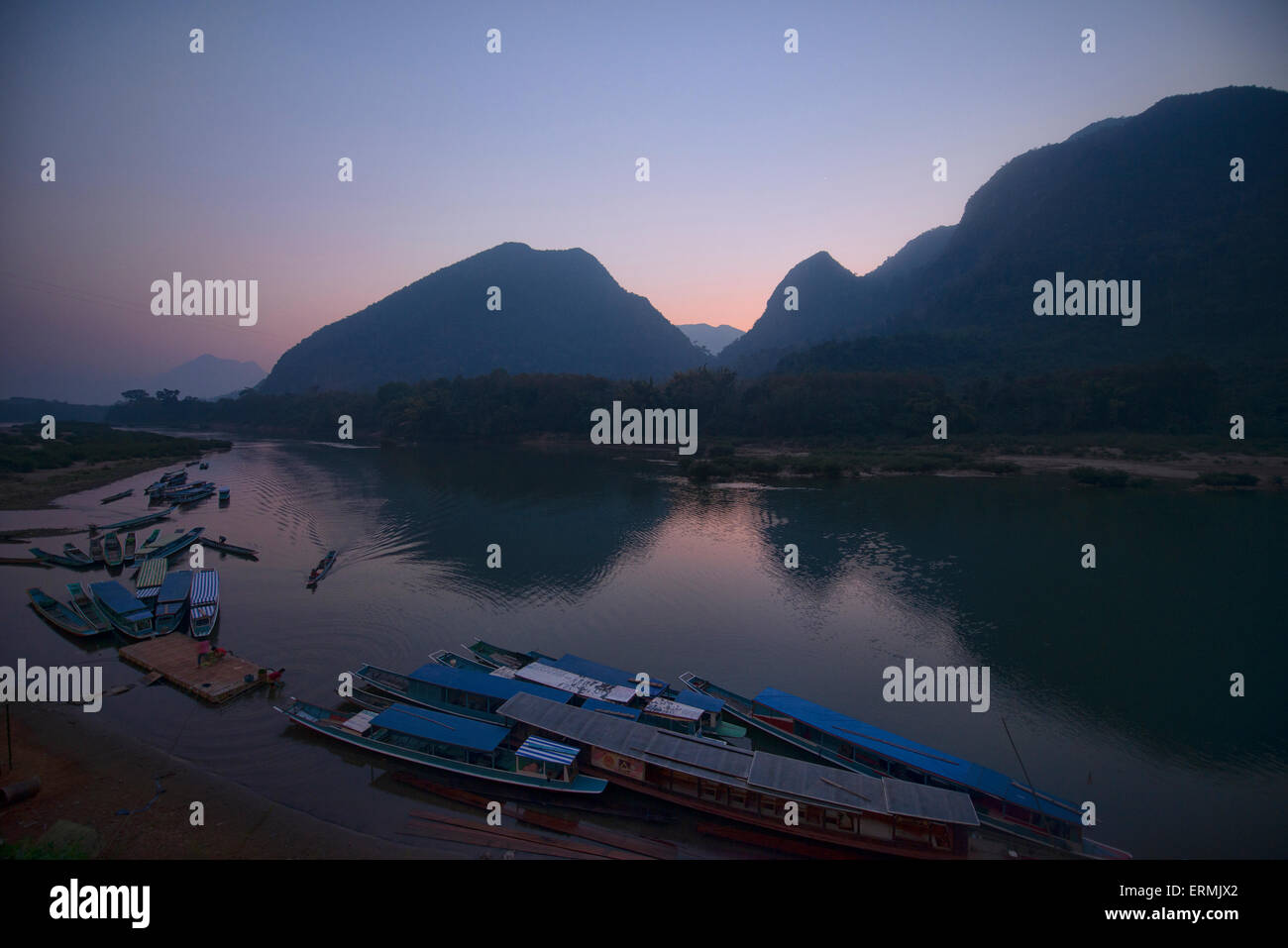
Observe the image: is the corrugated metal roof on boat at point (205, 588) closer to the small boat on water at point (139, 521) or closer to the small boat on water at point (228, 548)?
the small boat on water at point (228, 548)

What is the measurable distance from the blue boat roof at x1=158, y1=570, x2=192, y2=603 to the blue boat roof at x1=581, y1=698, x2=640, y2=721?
11.7 m

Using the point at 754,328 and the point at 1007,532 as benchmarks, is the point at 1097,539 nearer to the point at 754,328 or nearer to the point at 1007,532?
the point at 1007,532

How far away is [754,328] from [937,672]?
395ft

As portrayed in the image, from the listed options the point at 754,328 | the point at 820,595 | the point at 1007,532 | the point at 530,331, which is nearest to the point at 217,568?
the point at 820,595

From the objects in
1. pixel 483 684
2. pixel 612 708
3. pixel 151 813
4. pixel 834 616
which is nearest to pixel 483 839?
pixel 612 708

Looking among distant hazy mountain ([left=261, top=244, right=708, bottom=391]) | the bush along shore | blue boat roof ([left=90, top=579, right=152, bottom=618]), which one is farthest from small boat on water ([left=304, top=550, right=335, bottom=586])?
distant hazy mountain ([left=261, top=244, right=708, bottom=391])

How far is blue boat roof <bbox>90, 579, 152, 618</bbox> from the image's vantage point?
14.4 metres

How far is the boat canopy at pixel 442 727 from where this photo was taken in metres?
9.04

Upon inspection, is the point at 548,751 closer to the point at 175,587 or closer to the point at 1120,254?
the point at 175,587

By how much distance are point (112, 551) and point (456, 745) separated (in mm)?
18477

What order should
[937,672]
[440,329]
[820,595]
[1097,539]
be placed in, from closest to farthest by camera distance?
[937,672] → [820,595] → [1097,539] → [440,329]

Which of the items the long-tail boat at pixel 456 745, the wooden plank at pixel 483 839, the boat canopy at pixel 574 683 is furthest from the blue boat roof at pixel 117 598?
the wooden plank at pixel 483 839

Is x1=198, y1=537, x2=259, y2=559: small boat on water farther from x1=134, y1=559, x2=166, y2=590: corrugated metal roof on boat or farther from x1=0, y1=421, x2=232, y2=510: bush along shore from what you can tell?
x1=0, y1=421, x2=232, y2=510: bush along shore
